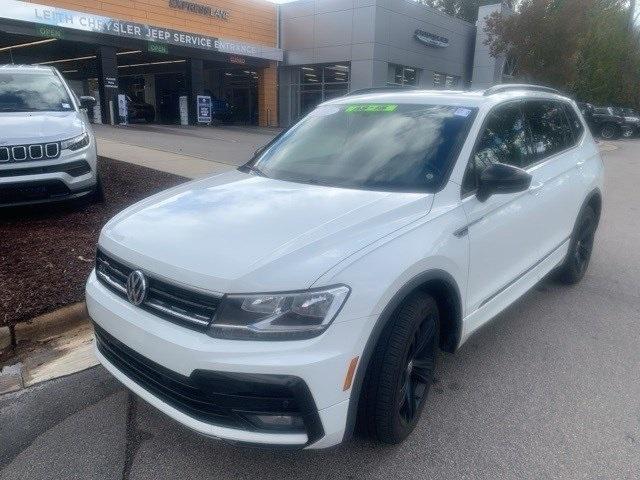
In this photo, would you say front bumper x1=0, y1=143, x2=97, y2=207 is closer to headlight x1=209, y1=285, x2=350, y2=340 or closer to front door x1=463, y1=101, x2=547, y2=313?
headlight x1=209, y1=285, x2=350, y2=340

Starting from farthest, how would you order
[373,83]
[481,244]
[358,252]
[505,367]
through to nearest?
1. [373,83]
2. [505,367]
3. [481,244]
4. [358,252]

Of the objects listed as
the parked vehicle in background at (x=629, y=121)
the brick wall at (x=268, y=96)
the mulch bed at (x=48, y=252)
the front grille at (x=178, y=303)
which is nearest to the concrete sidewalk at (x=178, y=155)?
the mulch bed at (x=48, y=252)

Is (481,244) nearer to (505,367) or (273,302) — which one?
(505,367)

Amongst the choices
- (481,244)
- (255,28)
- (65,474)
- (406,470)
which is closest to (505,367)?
(481,244)

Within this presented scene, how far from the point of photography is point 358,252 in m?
2.21

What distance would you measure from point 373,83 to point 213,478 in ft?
83.3

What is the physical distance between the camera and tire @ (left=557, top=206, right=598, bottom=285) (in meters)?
4.58

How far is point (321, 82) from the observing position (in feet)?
95.3

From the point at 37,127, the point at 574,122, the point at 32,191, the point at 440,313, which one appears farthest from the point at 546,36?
the point at 440,313

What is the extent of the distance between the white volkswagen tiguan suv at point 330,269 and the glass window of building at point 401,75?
25.1 m

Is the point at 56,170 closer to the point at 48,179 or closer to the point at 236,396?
the point at 48,179

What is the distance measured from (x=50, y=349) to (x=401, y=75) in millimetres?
27660

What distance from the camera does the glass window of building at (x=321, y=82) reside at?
91.9 feet

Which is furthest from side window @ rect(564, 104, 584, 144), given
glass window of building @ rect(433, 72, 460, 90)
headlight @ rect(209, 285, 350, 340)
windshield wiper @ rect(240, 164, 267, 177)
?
glass window of building @ rect(433, 72, 460, 90)
